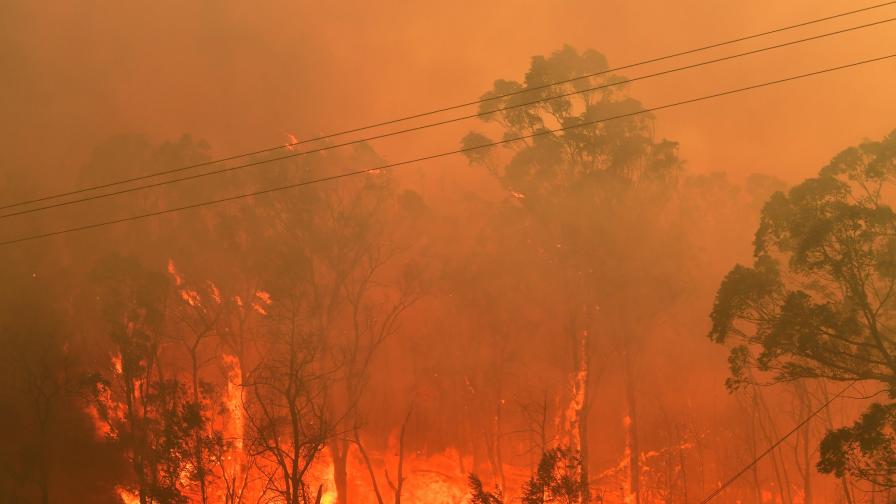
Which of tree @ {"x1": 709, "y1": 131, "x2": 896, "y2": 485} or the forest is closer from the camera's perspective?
tree @ {"x1": 709, "y1": 131, "x2": 896, "y2": 485}

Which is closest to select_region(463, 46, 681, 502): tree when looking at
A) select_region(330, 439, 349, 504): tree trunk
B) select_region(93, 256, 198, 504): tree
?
select_region(330, 439, 349, 504): tree trunk

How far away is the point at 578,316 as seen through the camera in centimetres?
3188

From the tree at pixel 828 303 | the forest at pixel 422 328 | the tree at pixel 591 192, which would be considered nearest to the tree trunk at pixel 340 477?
the forest at pixel 422 328

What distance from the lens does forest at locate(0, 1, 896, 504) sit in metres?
30.9

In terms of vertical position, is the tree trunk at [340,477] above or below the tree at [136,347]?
below

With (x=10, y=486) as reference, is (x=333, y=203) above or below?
above

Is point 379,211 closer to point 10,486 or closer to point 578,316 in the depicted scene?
point 578,316

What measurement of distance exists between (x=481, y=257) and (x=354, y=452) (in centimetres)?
1151

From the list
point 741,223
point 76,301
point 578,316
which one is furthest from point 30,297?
point 741,223

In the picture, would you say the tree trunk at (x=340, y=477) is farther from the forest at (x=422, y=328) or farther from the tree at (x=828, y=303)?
the tree at (x=828, y=303)

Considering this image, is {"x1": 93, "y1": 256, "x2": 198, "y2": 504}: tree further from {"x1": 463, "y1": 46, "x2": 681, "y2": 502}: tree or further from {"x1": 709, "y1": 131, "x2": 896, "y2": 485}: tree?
{"x1": 709, "y1": 131, "x2": 896, "y2": 485}: tree

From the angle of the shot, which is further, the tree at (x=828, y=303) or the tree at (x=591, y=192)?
the tree at (x=591, y=192)

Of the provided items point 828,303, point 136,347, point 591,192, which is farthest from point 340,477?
point 828,303

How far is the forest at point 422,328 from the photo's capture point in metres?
30.9
